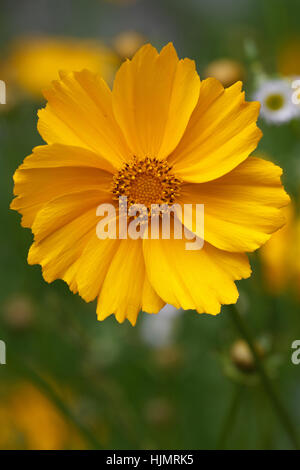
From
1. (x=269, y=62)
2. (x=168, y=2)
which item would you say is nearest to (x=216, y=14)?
(x=168, y=2)

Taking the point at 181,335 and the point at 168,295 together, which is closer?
the point at 168,295

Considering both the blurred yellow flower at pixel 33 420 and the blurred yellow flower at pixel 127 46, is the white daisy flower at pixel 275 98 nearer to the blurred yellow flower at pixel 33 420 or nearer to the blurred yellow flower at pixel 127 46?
the blurred yellow flower at pixel 127 46

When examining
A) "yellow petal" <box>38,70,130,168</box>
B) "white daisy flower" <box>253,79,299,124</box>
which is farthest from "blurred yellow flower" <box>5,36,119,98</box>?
"yellow petal" <box>38,70,130,168</box>

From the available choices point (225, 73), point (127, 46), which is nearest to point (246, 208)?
point (225, 73)

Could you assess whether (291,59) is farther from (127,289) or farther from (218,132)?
(127,289)
